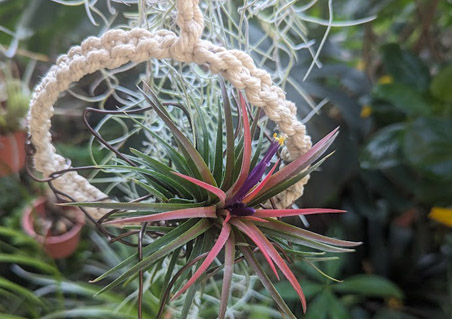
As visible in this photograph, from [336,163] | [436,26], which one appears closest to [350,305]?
[336,163]

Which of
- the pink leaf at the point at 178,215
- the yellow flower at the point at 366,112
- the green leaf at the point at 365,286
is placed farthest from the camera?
the yellow flower at the point at 366,112

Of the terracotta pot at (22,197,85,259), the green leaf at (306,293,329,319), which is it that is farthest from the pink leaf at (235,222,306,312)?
the terracotta pot at (22,197,85,259)

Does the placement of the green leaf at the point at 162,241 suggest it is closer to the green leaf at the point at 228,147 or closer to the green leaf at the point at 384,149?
the green leaf at the point at 228,147

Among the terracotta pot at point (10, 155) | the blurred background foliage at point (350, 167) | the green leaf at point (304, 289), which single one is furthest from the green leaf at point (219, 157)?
the terracotta pot at point (10, 155)

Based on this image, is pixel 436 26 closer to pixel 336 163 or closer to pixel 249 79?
pixel 336 163

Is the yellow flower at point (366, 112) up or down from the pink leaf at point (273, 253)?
down

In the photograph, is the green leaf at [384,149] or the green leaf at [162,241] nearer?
the green leaf at [162,241]

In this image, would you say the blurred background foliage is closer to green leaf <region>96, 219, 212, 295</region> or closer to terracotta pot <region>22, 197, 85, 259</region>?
terracotta pot <region>22, 197, 85, 259</region>
